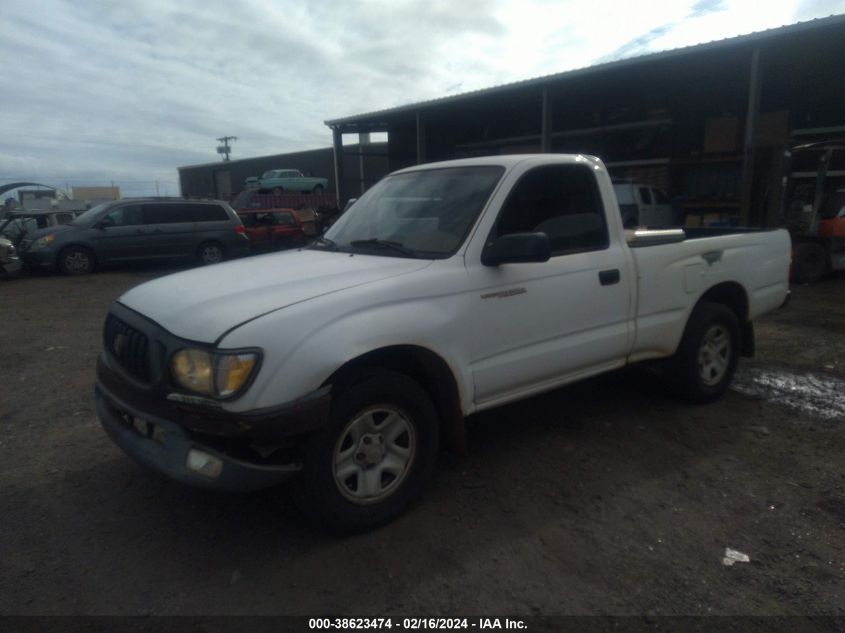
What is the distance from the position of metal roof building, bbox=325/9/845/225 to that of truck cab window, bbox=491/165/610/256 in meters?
9.78

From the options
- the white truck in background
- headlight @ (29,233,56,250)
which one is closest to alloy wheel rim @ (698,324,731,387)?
the white truck in background

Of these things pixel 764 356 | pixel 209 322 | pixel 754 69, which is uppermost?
pixel 754 69

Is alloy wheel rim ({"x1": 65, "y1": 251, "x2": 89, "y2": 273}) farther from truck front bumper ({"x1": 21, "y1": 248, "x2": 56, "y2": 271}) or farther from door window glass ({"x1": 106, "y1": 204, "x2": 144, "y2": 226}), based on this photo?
door window glass ({"x1": 106, "y1": 204, "x2": 144, "y2": 226})

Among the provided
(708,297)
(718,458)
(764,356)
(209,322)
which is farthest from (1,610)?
(764,356)

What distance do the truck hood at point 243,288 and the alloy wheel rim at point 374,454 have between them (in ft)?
2.18

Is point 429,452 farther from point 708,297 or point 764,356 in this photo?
point 764,356

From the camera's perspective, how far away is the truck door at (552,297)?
3395mm

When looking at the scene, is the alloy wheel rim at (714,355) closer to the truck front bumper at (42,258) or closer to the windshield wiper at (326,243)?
the windshield wiper at (326,243)

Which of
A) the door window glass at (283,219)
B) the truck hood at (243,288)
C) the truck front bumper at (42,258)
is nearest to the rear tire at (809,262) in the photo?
the truck hood at (243,288)

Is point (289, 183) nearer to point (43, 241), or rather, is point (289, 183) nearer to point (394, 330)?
point (43, 241)

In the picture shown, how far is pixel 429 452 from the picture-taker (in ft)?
10.6

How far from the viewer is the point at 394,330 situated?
2953 millimetres

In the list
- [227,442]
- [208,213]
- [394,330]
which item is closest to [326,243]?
[394,330]

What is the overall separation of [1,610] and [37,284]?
12085 millimetres
